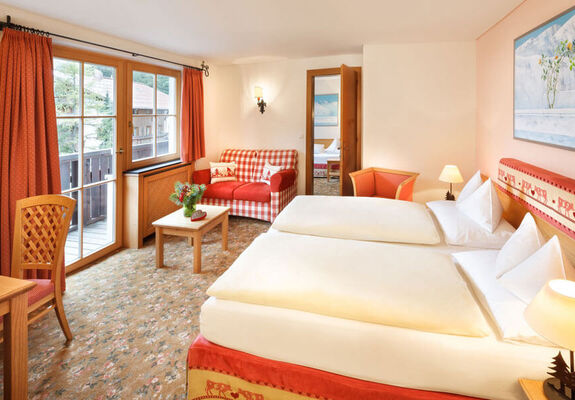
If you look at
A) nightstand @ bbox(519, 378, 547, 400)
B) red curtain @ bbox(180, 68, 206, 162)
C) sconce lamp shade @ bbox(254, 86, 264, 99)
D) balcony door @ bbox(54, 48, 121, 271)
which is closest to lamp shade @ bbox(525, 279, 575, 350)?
nightstand @ bbox(519, 378, 547, 400)

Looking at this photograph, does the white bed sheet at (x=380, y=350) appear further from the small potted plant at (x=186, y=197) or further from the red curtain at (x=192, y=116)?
the red curtain at (x=192, y=116)

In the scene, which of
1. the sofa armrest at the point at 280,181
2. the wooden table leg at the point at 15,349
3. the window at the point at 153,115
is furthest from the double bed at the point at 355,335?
the window at the point at 153,115

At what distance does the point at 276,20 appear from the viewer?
3395 millimetres

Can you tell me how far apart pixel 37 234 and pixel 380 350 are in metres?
→ 2.32

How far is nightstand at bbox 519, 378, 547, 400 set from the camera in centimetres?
123

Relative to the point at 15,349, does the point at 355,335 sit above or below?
above

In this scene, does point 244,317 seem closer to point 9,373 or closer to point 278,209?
point 9,373

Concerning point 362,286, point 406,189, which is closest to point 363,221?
point 362,286

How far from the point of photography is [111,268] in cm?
365

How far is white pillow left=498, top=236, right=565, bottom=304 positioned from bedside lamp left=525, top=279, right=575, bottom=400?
32cm

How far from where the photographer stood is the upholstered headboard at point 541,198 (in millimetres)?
1899

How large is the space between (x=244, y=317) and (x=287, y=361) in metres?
0.29

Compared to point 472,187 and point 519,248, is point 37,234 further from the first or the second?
point 472,187

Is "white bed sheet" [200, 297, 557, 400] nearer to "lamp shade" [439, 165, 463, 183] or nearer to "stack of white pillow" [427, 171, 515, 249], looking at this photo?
"stack of white pillow" [427, 171, 515, 249]
